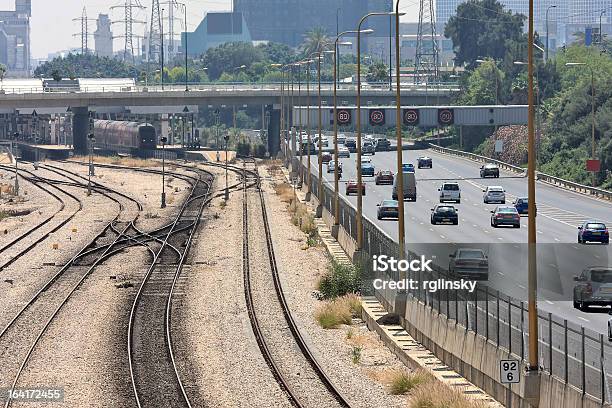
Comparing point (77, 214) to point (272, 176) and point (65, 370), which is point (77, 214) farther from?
point (65, 370)

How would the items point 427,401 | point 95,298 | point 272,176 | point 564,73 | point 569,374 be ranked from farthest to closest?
point 564,73
point 272,176
point 95,298
point 427,401
point 569,374

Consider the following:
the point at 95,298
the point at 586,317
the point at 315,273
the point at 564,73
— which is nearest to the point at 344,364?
the point at 586,317

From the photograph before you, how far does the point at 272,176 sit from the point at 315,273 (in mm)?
75178

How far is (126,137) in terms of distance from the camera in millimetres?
165000

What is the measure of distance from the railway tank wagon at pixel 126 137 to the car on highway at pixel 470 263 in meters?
110

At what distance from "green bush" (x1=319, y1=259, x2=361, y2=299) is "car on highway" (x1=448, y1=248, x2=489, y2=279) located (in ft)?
10.4

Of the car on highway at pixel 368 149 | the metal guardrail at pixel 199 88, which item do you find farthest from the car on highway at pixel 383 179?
the metal guardrail at pixel 199 88

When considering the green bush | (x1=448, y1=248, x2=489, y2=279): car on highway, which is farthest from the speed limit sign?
(x1=448, y1=248, x2=489, y2=279): car on highway

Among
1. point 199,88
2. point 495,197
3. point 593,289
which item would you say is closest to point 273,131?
point 199,88

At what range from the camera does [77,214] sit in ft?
286

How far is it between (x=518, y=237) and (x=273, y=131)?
104038mm

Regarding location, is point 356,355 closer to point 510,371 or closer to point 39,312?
point 510,371

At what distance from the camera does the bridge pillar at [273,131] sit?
166625mm

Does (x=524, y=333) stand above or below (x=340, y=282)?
above
